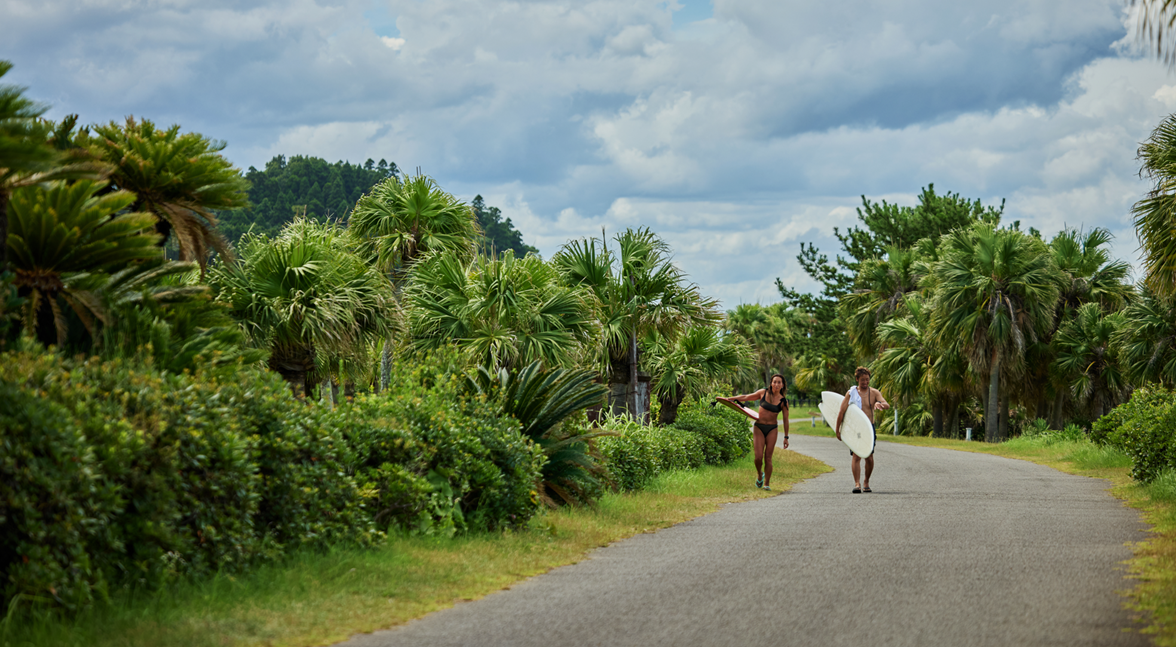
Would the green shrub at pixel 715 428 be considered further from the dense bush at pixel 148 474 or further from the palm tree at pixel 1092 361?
the palm tree at pixel 1092 361

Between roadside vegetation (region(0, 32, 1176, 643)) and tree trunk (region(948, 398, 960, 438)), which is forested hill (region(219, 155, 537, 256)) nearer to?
tree trunk (region(948, 398, 960, 438))

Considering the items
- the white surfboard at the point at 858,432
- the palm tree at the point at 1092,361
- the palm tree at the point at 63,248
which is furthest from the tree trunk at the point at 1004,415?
the palm tree at the point at 63,248

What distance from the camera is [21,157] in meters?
5.46

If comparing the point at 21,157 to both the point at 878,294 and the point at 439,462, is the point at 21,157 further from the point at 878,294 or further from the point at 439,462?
the point at 878,294

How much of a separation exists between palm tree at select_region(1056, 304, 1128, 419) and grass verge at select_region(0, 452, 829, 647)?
3074 cm

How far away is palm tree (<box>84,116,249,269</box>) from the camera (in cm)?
830

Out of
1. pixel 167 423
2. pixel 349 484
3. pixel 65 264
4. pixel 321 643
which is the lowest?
pixel 321 643

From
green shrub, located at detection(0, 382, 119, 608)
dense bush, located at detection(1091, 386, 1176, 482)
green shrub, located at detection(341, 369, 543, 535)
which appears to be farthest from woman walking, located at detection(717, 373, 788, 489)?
green shrub, located at detection(0, 382, 119, 608)

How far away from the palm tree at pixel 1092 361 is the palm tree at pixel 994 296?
3.66 feet

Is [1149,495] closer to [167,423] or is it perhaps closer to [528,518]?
[528,518]

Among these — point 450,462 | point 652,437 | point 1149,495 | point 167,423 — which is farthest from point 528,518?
point 1149,495

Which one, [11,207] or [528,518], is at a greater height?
[11,207]

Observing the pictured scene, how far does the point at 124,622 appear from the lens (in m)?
5.19

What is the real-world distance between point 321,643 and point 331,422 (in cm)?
243
